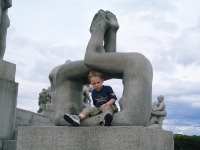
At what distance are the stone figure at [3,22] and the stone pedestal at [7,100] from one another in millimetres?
569

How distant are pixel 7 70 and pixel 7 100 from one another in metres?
0.72

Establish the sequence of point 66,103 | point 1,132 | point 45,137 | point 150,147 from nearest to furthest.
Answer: point 150,147
point 45,137
point 66,103
point 1,132

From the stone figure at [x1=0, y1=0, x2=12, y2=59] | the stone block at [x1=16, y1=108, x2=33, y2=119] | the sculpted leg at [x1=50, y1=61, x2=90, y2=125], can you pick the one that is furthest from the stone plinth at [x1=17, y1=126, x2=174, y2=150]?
the stone block at [x1=16, y1=108, x2=33, y2=119]

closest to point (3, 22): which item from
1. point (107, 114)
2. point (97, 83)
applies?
point (97, 83)

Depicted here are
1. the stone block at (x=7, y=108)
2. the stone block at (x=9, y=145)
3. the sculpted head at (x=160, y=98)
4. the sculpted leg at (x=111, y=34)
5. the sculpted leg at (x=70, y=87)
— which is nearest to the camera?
the sculpted leg at (x=70, y=87)

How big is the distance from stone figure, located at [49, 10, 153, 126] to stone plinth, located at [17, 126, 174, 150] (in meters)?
0.21

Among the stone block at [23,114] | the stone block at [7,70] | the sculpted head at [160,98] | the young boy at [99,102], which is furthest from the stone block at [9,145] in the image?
the sculpted head at [160,98]

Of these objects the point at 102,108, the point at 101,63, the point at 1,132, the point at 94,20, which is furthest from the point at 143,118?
the point at 1,132

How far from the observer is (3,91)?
6.67m

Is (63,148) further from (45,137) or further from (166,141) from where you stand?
(166,141)

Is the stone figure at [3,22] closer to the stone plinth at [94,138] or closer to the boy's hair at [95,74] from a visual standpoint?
the stone plinth at [94,138]

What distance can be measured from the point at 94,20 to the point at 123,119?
6.49 feet

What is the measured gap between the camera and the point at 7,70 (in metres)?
6.99

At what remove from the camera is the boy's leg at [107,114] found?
3979 millimetres
